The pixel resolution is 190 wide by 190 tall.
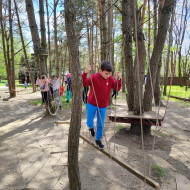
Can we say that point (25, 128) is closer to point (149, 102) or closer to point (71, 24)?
point (149, 102)

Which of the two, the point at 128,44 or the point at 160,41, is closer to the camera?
the point at 160,41

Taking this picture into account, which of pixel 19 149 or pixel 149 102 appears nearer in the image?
pixel 19 149

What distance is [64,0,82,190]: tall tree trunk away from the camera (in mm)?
1481

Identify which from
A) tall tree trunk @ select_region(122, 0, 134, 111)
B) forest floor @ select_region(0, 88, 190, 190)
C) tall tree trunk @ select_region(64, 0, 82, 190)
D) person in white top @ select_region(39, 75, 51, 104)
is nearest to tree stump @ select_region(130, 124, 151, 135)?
forest floor @ select_region(0, 88, 190, 190)

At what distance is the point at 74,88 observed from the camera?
1.57 m

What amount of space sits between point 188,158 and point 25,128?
3668 mm

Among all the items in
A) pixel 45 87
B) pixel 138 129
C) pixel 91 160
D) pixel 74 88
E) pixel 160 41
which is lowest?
pixel 91 160

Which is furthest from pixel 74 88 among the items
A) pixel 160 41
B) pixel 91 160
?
pixel 160 41

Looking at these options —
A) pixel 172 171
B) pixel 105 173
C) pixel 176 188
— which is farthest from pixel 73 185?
pixel 172 171

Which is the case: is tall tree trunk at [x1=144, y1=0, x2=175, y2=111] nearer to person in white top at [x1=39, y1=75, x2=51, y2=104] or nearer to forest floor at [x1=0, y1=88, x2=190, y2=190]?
forest floor at [x1=0, y1=88, x2=190, y2=190]

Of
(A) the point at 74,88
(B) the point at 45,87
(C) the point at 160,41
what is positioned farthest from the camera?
(B) the point at 45,87

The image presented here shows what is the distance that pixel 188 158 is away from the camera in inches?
113

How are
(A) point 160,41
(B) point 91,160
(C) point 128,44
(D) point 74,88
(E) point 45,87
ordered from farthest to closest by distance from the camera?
(E) point 45,87, (C) point 128,44, (A) point 160,41, (B) point 91,160, (D) point 74,88

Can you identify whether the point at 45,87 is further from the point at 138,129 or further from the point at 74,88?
the point at 74,88
